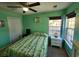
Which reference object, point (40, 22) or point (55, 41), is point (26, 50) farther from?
point (55, 41)

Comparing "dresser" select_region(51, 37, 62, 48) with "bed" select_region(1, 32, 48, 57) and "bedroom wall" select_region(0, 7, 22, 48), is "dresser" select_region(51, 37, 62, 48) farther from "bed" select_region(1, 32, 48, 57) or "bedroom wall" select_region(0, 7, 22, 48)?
"bedroom wall" select_region(0, 7, 22, 48)

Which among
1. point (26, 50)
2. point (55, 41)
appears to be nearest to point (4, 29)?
point (26, 50)

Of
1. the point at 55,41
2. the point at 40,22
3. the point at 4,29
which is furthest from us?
the point at 55,41

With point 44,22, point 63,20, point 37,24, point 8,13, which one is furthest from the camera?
point 44,22

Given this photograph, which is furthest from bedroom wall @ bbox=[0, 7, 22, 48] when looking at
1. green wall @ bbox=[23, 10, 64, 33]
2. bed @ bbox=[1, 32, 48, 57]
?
green wall @ bbox=[23, 10, 64, 33]

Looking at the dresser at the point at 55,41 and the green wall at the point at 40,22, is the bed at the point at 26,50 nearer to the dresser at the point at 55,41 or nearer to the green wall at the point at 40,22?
the green wall at the point at 40,22

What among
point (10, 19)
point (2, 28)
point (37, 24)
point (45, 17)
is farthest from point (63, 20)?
point (2, 28)

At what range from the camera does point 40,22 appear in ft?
8.23

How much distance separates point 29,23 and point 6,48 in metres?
1.03

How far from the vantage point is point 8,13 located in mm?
1519

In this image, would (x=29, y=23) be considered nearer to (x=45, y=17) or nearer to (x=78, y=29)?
(x=45, y=17)

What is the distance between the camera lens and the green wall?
2.16m

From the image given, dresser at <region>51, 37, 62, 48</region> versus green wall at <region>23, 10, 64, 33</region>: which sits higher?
green wall at <region>23, 10, 64, 33</region>

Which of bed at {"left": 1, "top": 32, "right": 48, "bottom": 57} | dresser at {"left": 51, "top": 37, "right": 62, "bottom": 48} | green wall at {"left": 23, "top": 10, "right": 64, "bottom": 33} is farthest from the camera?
dresser at {"left": 51, "top": 37, "right": 62, "bottom": 48}
